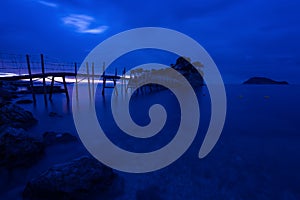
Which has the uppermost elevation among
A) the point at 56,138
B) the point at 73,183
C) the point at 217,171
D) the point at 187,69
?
the point at 187,69

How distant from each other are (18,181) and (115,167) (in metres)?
2.73

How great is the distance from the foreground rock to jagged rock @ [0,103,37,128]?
244 inches

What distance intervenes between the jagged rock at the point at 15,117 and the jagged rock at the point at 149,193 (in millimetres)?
7754

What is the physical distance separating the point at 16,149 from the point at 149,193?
461 cm

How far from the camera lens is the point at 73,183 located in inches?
136

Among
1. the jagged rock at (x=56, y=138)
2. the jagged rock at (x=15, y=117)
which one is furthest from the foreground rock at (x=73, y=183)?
the jagged rock at (x=15, y=117)

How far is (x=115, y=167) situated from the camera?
17.2ft

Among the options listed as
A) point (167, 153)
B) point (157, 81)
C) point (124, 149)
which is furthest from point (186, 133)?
point (157, 81)

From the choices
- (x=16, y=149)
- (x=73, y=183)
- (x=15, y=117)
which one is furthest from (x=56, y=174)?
(x=15, y=117)

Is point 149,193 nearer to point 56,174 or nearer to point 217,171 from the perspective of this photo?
point 56,174

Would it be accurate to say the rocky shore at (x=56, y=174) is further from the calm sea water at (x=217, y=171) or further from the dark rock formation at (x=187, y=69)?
the dark rock formation at (x=187, y=69)

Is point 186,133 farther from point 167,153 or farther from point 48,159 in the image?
point 48,159

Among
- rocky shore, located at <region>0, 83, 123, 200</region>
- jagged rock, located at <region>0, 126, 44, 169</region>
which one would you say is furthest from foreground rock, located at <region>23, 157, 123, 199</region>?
jagged rock, located at <region>0, 126, 44, 169</region>

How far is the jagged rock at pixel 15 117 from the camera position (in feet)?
26.2
